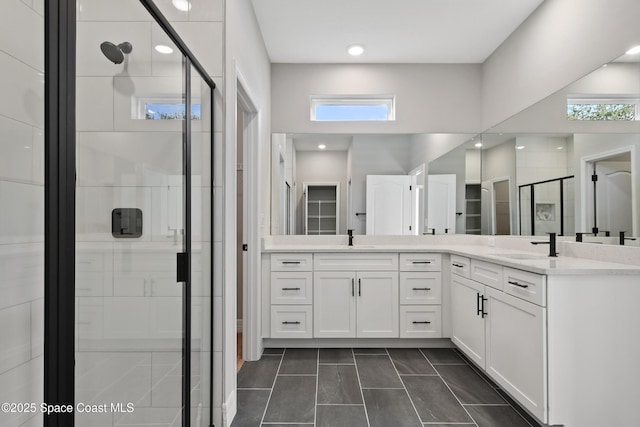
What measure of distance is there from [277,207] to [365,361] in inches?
63.5

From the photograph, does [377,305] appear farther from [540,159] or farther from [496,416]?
[540,159]

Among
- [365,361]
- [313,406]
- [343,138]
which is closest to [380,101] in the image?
[343,138]

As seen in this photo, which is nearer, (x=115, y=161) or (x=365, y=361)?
(x=115, y=161)

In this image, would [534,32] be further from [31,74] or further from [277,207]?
[31,74]

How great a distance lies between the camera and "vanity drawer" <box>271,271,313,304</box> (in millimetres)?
2859

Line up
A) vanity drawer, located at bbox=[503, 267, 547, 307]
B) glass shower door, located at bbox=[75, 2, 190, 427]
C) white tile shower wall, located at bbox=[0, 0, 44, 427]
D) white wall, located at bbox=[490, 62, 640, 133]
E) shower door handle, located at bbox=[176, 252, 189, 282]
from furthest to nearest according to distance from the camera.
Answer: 1. white wall, located at bbox=[490, 62, 640, 133]
2. vanity drawer, located at bbox=[503, 267, 547, 307]
3. shower door handle, located at bbox=[176, 252, 189, 282]
4. glass shower door, located at bbox=[75, 2, 190, 427]
5. white tile shower wall, located at bbox=[0, 0, 44, 427]

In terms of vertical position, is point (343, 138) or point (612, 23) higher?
point (612, 23)

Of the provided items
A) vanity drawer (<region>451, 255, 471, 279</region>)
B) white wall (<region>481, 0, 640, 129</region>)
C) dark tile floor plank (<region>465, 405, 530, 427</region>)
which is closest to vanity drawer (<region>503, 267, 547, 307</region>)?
vanity drawer (<region>451, 255, 471, 279</region>)

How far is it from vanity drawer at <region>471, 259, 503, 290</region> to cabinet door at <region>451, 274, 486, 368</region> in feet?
0.19

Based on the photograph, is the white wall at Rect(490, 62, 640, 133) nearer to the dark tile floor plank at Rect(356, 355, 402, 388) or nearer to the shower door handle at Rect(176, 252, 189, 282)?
the dark tile floor plank at Rect(356, 355, 402, 388)

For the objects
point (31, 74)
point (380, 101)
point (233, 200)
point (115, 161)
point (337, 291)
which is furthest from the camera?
point (380, 101)

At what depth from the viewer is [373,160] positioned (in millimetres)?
3416

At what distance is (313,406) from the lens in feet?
6.48

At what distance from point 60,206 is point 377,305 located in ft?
8.34
